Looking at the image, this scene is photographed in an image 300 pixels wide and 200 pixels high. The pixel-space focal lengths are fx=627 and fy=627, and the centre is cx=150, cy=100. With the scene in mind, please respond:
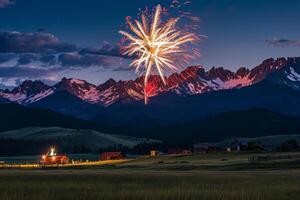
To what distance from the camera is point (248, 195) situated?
147 feet

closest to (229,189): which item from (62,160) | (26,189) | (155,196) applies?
(155,196)

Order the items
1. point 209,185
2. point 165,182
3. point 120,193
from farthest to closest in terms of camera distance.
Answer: point 165,182 < point 209,185 < point 120,193

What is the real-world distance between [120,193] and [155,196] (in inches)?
153

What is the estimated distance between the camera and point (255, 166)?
315 ft

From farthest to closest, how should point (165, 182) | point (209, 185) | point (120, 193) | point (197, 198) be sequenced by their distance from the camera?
1. point (165, 182)
2. point (209, 185)
3. point (120, 193)
4. point (197, 198)

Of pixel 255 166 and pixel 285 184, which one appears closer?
pixel 285 184

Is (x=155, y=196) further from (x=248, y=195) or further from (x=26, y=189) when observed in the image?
(x=26, y=189)

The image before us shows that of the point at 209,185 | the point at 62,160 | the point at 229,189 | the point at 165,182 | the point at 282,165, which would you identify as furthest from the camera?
the point at 62,160

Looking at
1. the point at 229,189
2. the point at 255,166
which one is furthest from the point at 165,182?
the point at 255,166

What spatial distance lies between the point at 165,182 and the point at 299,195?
19412 millimetres

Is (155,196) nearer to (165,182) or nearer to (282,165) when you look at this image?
(165,182)

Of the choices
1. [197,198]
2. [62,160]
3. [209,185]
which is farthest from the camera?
[62,160]

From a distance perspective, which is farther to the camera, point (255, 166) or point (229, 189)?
point (255, 166)

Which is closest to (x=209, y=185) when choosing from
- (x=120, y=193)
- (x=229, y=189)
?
(x=229, y=189)
